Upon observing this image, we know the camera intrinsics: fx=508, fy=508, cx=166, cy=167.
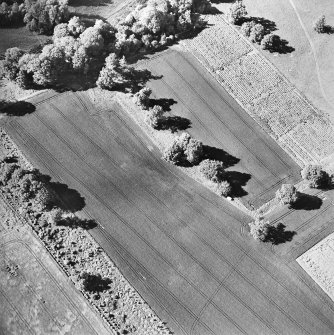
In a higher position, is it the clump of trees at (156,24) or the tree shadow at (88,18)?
the clump of trees at (156,24)

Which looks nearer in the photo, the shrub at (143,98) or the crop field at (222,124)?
the crop field at (222,124)

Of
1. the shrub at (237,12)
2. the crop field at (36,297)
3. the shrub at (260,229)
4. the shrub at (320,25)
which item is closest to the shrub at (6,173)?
the crop field at (36,297)

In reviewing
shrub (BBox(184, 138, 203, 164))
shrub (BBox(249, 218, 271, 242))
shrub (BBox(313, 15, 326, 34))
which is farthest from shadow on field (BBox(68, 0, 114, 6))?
shrub (BBox(249, 218, 271, 242))

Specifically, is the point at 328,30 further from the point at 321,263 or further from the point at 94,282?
the point at 94,282

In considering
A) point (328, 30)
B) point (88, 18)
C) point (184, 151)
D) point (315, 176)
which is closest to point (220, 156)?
point (184, 151)

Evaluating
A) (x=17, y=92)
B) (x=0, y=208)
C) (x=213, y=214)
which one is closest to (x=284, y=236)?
(x=213, y=214)

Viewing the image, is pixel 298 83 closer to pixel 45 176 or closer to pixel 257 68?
pixel 257 68

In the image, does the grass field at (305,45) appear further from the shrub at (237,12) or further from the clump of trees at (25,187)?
the clump of trees at (25,187)
